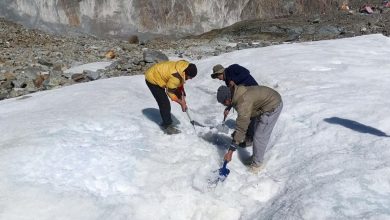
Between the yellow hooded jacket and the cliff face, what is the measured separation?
3642 cm

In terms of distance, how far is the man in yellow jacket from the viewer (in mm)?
8141

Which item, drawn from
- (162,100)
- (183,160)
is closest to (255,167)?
(183,160)

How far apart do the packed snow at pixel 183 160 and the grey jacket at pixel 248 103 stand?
2.86 feet

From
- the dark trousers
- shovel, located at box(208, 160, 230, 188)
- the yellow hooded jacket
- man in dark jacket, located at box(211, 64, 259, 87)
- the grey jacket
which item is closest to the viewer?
the grey jacket

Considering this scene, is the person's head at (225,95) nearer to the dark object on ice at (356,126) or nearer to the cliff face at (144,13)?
the dark object on ice at (356,126)

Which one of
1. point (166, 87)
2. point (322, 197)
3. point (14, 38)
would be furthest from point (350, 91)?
point (14, 38)

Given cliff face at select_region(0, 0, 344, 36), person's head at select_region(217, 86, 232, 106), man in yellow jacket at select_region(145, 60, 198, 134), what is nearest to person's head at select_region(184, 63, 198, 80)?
man in yellow jacket at select_region(145, 60, 198, 134)

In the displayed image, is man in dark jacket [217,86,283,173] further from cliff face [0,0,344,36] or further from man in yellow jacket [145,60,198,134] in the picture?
cliff face [0,0,344,36]

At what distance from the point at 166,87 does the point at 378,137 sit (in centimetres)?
352

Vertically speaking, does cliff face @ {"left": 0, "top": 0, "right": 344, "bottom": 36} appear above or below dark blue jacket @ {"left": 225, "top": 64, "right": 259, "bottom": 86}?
below

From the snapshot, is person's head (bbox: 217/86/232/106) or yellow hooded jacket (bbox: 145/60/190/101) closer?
person's head (bbox: 217/86/232/106)

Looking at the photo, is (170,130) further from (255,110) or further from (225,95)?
(225,95)

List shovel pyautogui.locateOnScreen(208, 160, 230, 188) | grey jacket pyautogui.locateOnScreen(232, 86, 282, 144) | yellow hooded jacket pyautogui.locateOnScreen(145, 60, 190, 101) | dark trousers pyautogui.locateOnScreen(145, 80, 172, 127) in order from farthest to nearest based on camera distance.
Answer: dark trousers pyautogui.locateOnScreen(145, 80, 172, 127) → yellow hooded jacket pyautogui.locateOnScreen(145, 60, 190, 101) → shovel pyautogui.locateOnScreen(208, 160, 230, 188) → grey jacket pyautogui.locateOnScreen(232, 86, 282, 144)

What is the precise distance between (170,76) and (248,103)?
1913mm
